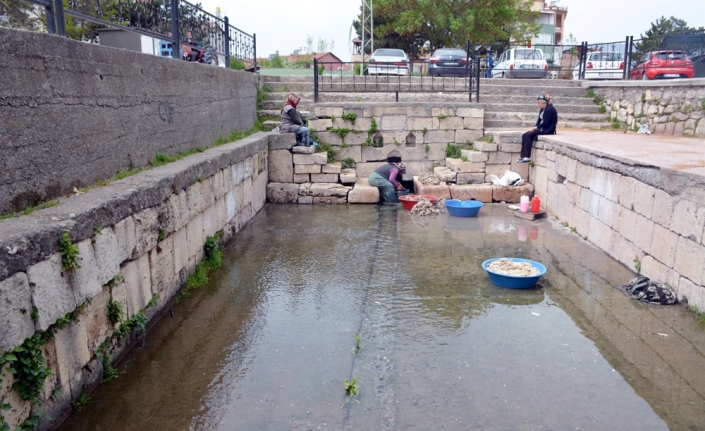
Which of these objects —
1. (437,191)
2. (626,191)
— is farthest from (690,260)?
A: (437,191)

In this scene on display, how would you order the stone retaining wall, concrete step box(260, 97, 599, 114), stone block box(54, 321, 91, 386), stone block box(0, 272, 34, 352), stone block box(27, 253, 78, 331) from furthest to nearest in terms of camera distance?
concrete step box(260, 97, 599, 114)
the stone retaining wall
stone block box(54, 321, 91, 386)
stone block box(27, 253, 78, 331)
stone block box(0, 272, 34, 352)

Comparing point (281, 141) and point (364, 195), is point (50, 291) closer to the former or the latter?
point (364, 195)

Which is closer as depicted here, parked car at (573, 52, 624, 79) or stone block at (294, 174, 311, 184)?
stone block at (294, 174, 311, 184)

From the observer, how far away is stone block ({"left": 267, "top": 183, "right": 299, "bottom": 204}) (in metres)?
10.4

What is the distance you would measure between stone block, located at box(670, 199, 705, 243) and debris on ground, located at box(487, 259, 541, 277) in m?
1.44

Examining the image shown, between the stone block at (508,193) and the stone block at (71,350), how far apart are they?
26.8 ft

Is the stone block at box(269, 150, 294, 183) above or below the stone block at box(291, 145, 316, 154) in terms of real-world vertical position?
below

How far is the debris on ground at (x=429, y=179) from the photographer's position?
10539 mm

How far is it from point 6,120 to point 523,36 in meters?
39.8

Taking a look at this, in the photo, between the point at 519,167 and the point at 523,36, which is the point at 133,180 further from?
the point at 523,36

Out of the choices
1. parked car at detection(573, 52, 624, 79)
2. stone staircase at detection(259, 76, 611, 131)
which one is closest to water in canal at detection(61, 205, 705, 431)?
stone staircase at detection(259, 76, 611, 131)

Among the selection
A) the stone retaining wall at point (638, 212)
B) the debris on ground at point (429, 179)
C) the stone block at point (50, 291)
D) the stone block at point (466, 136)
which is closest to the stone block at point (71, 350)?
the stone block at point (50, 291)

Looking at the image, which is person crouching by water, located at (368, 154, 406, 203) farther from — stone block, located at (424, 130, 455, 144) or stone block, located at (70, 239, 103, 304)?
stone block, located at (70, 239, 103, 304)

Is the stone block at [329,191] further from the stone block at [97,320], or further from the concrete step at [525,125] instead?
the stone block at [97,320]
